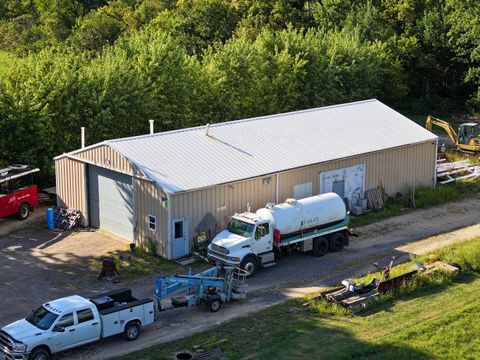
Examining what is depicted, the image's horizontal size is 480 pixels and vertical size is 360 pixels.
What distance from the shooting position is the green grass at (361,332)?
79.9 feet

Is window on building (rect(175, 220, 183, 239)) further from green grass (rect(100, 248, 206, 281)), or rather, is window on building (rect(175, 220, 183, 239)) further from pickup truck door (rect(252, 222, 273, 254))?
pickup truck door (rect(252, 222, 273, 254))

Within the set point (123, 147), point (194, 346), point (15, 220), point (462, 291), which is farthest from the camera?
point (15, 220)

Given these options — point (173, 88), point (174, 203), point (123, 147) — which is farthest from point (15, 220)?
point (173, 88)

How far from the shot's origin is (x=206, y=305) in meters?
27.4

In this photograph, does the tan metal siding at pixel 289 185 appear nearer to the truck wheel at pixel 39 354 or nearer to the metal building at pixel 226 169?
the metal building at pixel 226 169

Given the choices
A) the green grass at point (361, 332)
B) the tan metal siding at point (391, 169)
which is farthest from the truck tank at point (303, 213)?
the green grass at point (361, 332)

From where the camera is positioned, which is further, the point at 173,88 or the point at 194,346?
the point at 173,88

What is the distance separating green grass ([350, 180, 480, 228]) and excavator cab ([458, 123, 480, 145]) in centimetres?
839

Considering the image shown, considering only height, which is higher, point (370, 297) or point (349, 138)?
point (349, 138)

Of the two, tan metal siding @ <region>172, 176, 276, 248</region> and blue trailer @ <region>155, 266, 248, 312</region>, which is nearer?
blue trailer @ <region>155, 266, 248, 312</region>

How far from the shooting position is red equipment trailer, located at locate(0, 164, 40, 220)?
123 feet

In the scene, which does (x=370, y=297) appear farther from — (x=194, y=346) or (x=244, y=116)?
(x=244, y=116)

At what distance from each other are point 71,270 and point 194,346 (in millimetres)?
9143

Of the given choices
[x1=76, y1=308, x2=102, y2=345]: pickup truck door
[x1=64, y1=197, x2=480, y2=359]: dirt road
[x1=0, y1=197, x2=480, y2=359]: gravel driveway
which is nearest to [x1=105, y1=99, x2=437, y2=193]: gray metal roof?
[x1=0, y1=197, x2=480, y2=359]: gravel driveway
